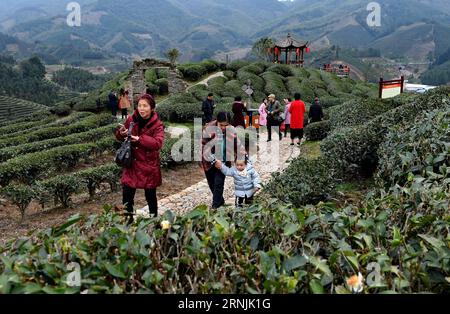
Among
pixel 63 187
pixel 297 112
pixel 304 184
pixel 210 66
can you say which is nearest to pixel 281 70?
pixel 210 66

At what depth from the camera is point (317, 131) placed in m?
12.4

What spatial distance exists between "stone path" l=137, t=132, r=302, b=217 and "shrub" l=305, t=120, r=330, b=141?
598 mm

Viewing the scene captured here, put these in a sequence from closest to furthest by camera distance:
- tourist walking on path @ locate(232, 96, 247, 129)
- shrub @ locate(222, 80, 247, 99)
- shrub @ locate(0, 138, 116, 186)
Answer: shrub @ locate(0, 138, 116, 186), tourist walking on path @ locate(232, 96, 247, 129), shrub @ locate(222, 80, 247, 99)

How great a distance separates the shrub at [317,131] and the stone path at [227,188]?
60 centimetres

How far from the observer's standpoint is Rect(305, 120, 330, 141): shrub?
12234mm

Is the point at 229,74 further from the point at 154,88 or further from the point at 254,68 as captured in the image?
the point at 154,88

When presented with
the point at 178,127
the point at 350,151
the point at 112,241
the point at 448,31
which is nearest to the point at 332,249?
the point at 112,241

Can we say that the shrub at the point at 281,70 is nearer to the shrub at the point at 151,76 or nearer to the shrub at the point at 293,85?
the shrub at the point at 293,85

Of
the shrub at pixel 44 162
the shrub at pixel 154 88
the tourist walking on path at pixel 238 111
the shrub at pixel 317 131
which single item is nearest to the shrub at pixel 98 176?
the shrub at pixel 44 162

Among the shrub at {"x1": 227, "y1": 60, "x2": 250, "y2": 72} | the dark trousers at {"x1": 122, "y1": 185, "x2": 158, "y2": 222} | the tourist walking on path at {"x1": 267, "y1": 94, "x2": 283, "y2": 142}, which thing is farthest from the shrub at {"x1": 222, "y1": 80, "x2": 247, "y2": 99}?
the dark trousers at {"x1": 122, "y1": 185, "x2": 158, "y2": 222}

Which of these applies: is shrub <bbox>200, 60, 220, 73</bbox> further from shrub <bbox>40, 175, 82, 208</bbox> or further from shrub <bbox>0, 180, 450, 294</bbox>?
shrub <bbox>0, 180, 450, 294</bbox>

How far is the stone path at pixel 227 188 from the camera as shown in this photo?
7.67 m

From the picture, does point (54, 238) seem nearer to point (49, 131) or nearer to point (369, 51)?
point (49, 131)

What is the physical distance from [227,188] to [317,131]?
472 centimetres
